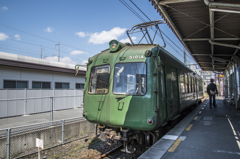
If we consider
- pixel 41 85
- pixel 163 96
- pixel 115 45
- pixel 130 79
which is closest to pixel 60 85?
pixel 41 85

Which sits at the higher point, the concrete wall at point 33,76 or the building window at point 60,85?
the concrete wall at point 33,76

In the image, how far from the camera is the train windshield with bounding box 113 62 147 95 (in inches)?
179

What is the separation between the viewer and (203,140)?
4.86m

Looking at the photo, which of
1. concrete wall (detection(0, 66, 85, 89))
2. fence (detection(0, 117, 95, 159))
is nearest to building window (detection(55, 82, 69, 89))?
concrete wall (detection(0, 66, 85, 89))

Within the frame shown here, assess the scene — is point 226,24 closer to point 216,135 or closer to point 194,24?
point 194,24

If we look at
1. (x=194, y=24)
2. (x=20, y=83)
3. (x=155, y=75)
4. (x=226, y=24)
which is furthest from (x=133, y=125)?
(x=20, y=83)

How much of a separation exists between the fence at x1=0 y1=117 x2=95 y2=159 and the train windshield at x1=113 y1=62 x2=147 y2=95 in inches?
131

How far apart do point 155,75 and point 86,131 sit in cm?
516

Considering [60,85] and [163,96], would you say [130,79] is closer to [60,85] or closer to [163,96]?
[163,96]

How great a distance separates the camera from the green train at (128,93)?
4426 mm

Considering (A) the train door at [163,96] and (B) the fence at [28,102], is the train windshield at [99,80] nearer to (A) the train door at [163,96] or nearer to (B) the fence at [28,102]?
(A) the train door at [163,96]

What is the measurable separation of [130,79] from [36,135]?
4.21 metres

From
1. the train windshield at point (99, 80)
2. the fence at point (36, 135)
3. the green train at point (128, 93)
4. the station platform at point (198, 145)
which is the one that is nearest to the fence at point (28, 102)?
the fence at point (36, 135)

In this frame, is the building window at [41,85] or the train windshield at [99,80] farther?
the building window at [41,85]
